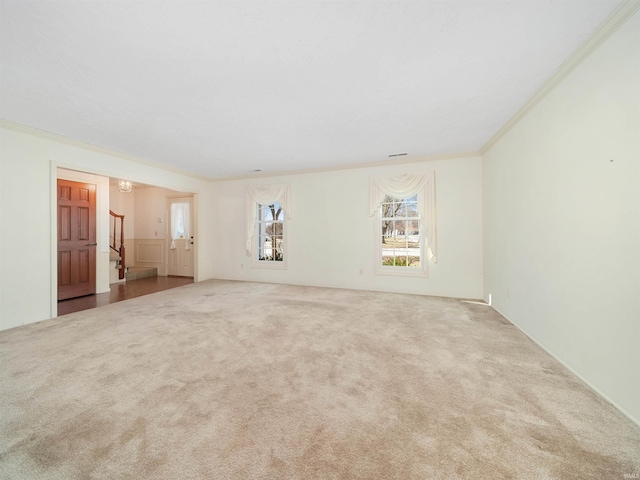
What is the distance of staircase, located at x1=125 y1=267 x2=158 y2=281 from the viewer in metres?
6.38

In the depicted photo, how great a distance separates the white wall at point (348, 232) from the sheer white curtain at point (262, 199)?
0.56 feet

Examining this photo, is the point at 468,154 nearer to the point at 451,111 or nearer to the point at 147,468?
the point at 451,111

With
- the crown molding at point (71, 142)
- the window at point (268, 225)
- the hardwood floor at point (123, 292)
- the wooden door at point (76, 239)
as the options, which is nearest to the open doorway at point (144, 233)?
the hardwood floor at point (123, 292)

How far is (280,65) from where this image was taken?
2061 millimetres

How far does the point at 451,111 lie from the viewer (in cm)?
289

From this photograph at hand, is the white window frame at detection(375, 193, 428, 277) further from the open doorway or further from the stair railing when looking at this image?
the stair railing

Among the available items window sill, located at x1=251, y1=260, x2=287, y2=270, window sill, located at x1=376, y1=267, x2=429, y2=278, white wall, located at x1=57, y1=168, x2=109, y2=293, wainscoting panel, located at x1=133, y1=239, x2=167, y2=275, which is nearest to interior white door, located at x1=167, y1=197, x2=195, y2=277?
wainscoting panel, located at x1=133, y1=239, x2=167, y2=275

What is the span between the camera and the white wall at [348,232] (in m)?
4.50

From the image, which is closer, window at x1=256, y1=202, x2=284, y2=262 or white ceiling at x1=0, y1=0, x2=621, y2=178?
white ceiling at x1=0, y1=0, x2=621, y2=178

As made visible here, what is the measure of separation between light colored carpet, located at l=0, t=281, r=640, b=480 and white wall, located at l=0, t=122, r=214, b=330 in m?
0.42

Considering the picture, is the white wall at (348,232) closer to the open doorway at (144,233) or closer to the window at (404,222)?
the window at (404,222)

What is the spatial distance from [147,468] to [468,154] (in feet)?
18.0

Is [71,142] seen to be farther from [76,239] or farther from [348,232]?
[348,232]

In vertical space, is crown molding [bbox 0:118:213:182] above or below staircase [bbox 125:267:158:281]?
above
